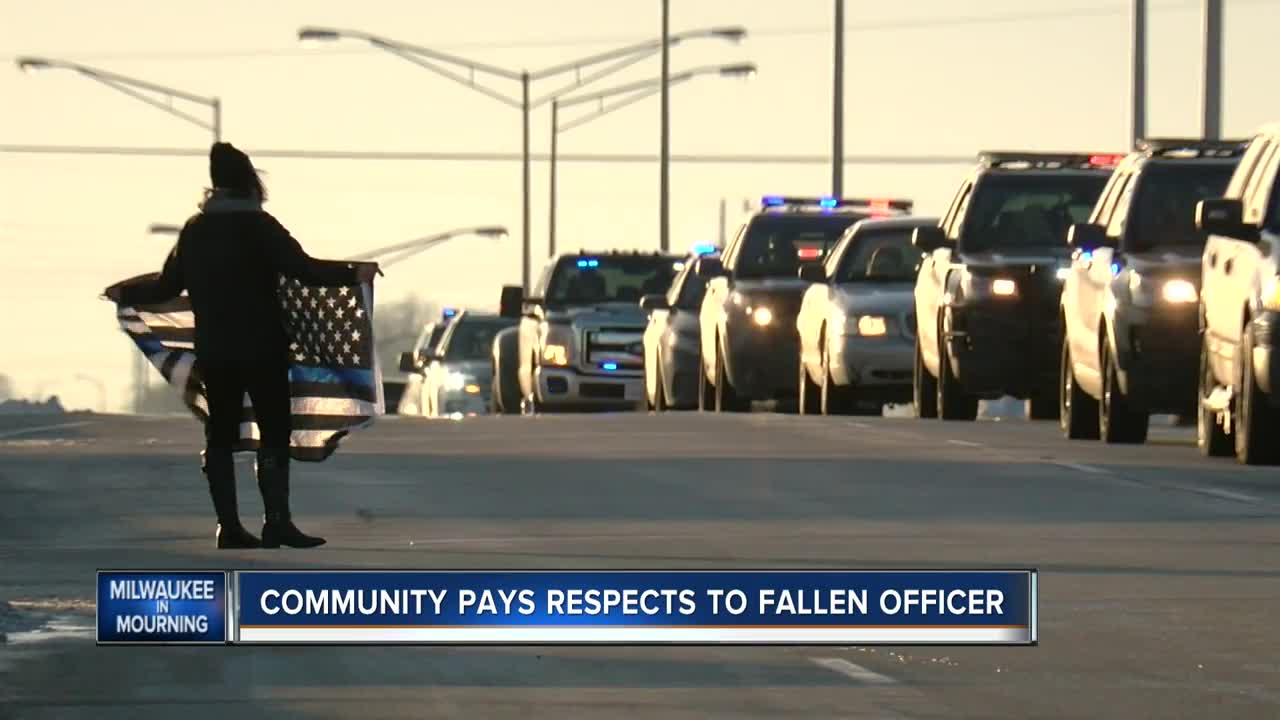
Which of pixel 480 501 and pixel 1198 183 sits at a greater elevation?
pixel 1198 183

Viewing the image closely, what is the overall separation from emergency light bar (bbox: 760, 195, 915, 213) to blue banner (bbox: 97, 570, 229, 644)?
25730mm

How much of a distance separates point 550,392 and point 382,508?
23.7 m

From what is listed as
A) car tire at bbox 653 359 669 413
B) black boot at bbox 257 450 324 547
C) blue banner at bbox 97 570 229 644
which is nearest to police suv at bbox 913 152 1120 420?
car tire at bbox 653 359 669 413

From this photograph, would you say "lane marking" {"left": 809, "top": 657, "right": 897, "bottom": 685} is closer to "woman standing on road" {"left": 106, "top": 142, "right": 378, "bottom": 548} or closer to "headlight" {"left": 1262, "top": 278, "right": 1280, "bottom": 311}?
"woman standing on road" {"left": 106, "top": 142, "right": 378, "bottom": 548}

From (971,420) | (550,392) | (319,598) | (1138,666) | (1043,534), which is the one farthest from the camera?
(550,392)

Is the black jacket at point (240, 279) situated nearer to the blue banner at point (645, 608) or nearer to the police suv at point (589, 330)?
the blue banner at point (645, 608)

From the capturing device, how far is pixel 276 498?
50.6 feet

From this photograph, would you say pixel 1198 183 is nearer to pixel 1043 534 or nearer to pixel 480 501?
pixel 480 501

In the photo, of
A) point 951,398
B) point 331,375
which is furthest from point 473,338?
point 331,375

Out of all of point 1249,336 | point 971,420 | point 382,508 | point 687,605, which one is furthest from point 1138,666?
point 971,420

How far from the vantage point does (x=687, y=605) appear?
471 inches

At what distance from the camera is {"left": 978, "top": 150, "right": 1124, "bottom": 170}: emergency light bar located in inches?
1211

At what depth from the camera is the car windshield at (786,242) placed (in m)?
36.6

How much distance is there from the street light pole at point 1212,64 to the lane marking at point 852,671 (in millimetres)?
28539
